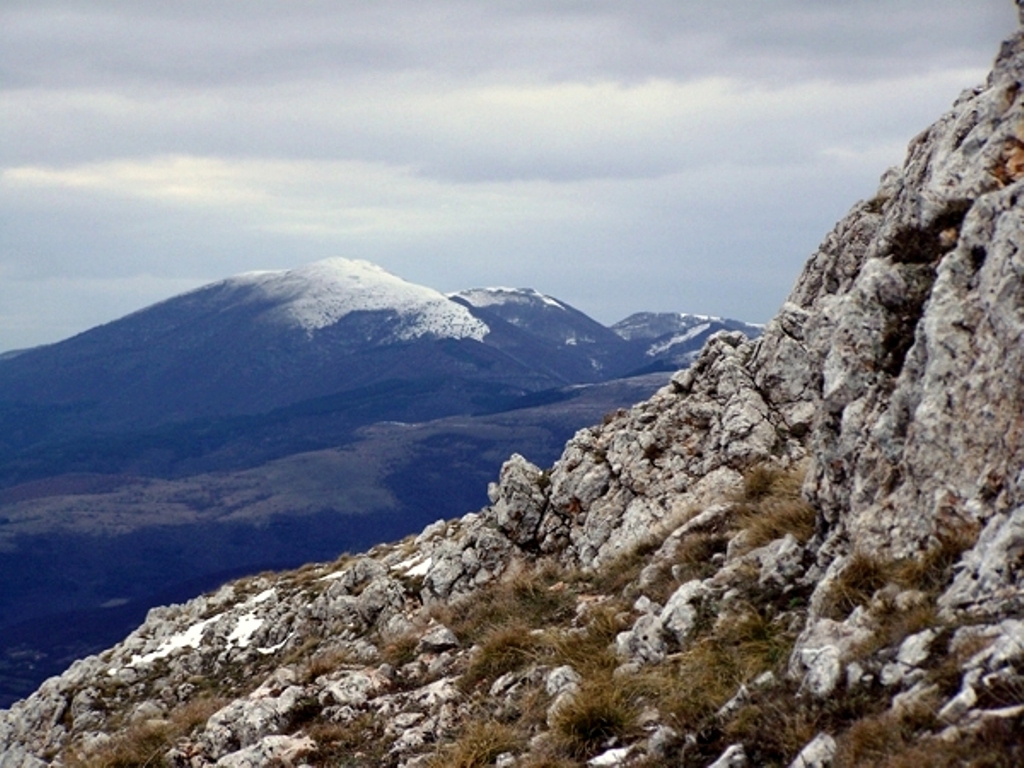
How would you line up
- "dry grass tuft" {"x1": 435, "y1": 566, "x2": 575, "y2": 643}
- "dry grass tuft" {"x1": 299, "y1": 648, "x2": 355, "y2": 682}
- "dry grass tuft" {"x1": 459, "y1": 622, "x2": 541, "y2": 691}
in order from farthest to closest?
"dry grass tuft" {"x1": 299, "y1": 648, "x2": 355, "y2": 682} < "dry grass tuft" {"x1": 435, "y1": 566, "x2": 575, "y2": 643} < "dry grass tuft" {"x1": 459, "y1": 622, "x2": 541, "y2": 691}

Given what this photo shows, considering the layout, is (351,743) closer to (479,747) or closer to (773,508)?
(479,747)

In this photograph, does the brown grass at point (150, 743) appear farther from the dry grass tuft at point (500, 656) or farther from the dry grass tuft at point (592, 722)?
the dry grass tuft at point (592, 722)

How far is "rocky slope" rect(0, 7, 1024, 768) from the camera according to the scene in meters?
10.0

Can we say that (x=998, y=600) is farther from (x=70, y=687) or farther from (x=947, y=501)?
(x=70, y=687)

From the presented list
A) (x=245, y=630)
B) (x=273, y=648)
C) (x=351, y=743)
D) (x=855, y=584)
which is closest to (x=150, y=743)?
(x=351, y=743)

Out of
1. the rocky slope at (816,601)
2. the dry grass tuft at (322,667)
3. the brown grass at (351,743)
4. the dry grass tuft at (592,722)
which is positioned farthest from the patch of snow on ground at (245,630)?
the dry grass tuft at (592,722)

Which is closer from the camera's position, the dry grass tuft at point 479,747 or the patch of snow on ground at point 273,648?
the dry grass tuft at point 479,747

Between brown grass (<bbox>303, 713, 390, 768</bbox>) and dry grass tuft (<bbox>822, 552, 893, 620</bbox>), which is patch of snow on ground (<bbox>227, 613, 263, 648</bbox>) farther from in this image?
dry grass tuft (<bbox>822, 552, 893, 620</bbox>)

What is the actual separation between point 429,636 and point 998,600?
42.3 ft

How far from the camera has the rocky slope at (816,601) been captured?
1000cm

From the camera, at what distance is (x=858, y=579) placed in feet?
39.6

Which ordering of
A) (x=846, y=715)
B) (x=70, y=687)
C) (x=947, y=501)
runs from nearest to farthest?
(x=846, y=715), (x=947, y=501), (x=70, y=687)

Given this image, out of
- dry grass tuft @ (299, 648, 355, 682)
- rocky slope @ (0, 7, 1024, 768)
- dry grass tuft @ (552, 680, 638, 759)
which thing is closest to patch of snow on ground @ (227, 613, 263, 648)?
rocky slope @ (0, 7, 1024, 768)

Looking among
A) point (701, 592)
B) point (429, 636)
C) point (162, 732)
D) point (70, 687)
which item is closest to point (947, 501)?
point (701, 592)
